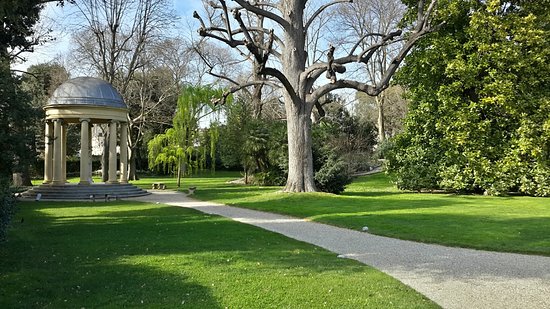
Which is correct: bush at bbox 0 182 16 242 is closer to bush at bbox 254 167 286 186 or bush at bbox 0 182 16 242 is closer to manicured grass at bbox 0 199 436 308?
manicured grass at bbox 0 199 436 308

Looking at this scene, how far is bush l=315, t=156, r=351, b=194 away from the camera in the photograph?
78.5 ft

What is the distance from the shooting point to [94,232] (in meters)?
11.9

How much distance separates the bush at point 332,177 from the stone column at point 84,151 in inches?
526

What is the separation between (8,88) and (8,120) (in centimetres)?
118

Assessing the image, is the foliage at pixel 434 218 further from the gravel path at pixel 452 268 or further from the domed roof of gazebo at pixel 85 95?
the domed roof of gazebo at pixel 85 95

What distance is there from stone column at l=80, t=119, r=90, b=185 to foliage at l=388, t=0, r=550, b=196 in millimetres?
18918

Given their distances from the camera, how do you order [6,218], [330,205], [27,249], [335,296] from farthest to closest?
[330,205], [27,249], [6,218], [335,296]

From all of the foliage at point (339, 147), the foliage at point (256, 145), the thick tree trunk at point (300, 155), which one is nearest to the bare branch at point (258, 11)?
the thick tree trunk at point (300, 155)

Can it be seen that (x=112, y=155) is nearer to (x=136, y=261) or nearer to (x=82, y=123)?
(x=82, y=123)

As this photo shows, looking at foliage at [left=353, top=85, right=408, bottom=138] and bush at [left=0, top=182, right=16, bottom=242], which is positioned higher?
foliage at [left=353, top=85, right=408, bottom=138]

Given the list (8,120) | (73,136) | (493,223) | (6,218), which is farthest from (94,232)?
(73,136)

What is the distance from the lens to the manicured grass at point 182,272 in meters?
5.86

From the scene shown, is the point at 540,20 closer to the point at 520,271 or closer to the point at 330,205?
the point at 330,205

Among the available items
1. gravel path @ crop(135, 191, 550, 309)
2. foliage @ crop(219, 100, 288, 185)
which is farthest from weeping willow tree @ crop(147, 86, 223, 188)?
gravel path @ crop(135, 191, 550, 309)
